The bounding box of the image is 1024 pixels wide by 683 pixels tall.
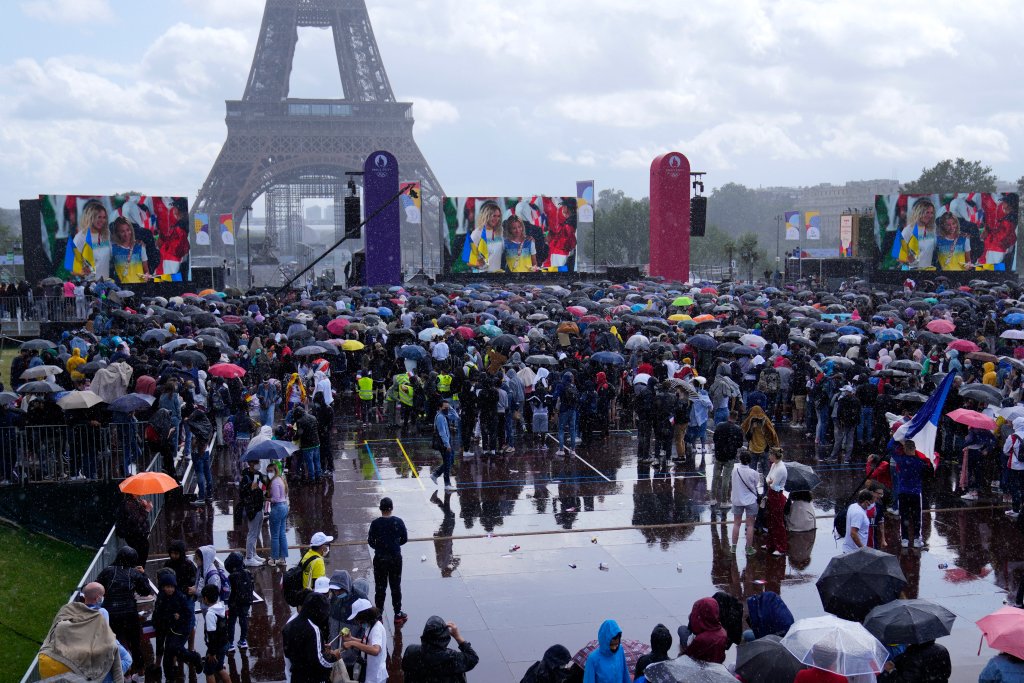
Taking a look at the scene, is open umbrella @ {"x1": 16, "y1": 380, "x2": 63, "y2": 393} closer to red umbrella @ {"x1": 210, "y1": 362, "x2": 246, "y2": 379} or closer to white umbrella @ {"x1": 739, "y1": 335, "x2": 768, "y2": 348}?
red umbrella @ {"x1": 210, "y1": 362, "x2": 246, "y2": 379}

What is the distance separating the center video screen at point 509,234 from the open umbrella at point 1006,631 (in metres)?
42.2

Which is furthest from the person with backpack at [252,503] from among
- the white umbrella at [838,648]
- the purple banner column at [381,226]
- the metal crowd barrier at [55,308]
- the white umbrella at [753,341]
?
the purple banner column at [381,226]

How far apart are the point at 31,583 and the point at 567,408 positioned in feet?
27.2

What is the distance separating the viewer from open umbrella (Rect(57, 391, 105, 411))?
14.2 meters

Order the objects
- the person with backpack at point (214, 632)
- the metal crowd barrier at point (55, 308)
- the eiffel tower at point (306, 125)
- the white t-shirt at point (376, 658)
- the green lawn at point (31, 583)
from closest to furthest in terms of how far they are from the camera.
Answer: the white t-shirt at point (376, 658) → the person with backpack at point (214, 632) → the green lawn at point (31, 583) → the metal crowd barrier at point (55, 308) → the eiffel tower at point (306, 125)

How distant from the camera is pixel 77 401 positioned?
14391 millimetres

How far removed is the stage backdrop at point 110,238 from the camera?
41.7m

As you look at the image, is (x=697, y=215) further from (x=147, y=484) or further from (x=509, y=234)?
(x=147, y=484)

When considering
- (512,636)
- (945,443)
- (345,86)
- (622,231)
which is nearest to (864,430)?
(945,443)

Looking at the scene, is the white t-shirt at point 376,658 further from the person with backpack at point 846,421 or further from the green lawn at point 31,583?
the person with backpack at point 846,421

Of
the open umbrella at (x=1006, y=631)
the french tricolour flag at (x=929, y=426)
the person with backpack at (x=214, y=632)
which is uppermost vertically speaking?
the french tricolour flag at (x=929, y=426)

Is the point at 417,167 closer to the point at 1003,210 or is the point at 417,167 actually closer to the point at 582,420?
the point at 1003,210

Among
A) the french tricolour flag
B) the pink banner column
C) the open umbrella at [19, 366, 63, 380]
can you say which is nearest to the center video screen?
the pink banner column

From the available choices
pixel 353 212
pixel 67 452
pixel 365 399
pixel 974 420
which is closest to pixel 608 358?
pixel 365 399
